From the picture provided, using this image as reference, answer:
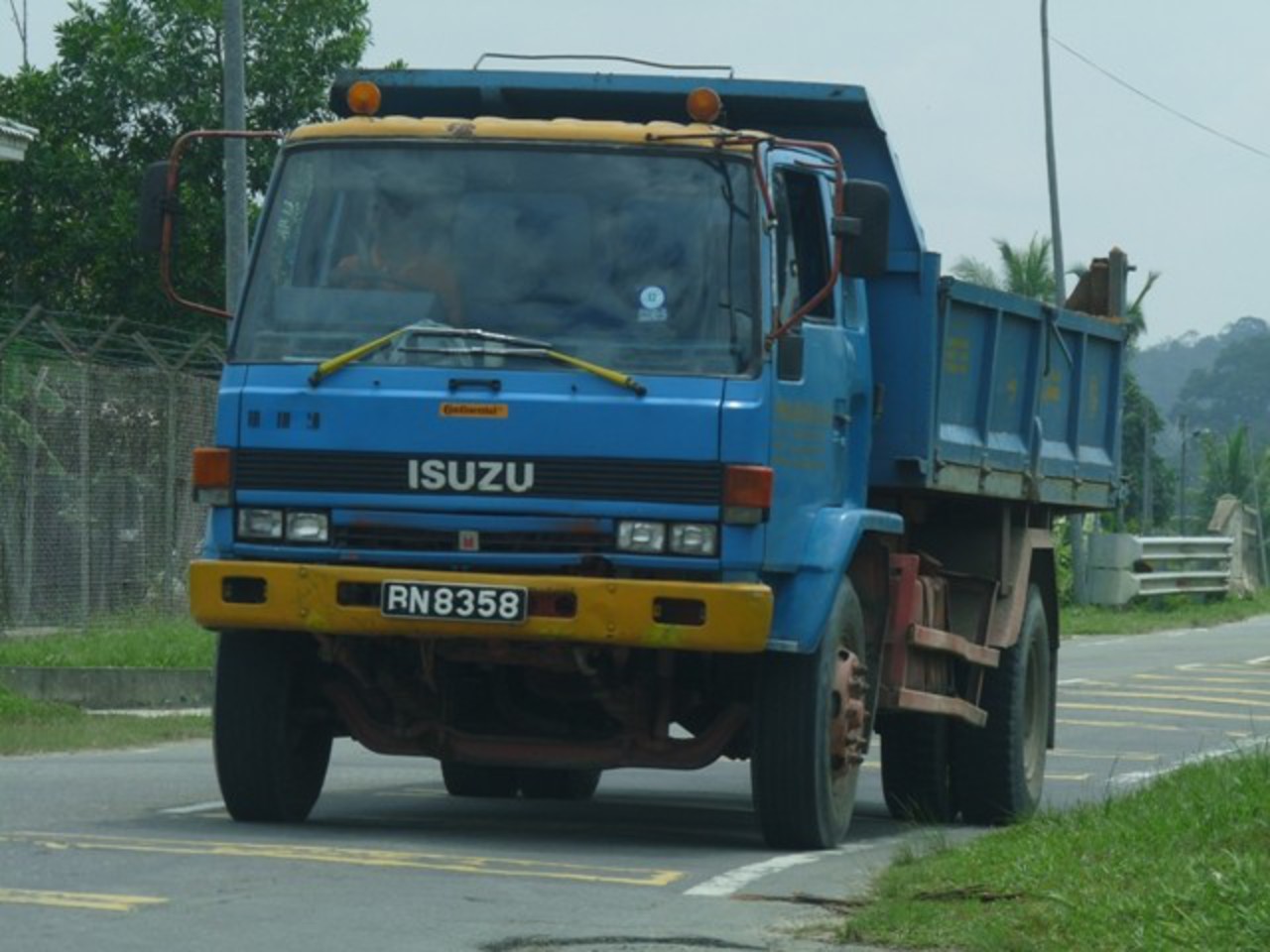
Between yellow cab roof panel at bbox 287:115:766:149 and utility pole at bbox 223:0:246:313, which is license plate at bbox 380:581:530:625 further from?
utility pole at bbox 223:0:246:313

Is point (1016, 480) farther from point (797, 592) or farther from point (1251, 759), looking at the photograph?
point (797, 592)

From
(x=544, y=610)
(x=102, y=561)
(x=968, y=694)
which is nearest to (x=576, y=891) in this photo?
(x=544, y=610)

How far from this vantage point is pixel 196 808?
12.7m

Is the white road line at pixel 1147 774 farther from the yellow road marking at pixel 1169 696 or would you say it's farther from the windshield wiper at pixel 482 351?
the yellow road marking at pixel 1169 696

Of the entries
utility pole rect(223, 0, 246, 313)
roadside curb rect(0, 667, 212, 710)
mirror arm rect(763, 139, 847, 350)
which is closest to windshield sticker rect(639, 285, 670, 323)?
mirror arm rect(763, 139, 847, 350)

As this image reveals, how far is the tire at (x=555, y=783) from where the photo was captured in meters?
14.5

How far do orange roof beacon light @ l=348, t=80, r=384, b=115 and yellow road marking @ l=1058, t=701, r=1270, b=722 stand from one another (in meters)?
11.8

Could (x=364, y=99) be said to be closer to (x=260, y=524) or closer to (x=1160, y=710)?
(x=260, y=524)

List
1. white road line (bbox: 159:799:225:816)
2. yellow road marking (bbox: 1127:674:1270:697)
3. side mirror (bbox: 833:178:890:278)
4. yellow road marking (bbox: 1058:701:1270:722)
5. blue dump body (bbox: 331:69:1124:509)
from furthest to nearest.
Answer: yellow road marking (bbox: 1127:674:1270:697) < yellow road marking (bbox: 1058:701:1270:722) < blue dump body (bbox: 331:69:1124:509) < white road line (bbox: 159:799:225:816) < side mirror (bbox: 833:178:890:278)

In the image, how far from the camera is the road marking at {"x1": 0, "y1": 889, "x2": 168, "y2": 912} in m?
8.98

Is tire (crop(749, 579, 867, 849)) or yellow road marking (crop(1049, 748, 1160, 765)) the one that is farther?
yellow road marking (crop(1049, 748, 1160, 765))

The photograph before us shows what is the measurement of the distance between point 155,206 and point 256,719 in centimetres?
196

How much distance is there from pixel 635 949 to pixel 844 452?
3.99m

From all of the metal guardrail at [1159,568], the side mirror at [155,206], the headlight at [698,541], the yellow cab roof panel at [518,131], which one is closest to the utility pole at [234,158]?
the side mirror at [155,206]
